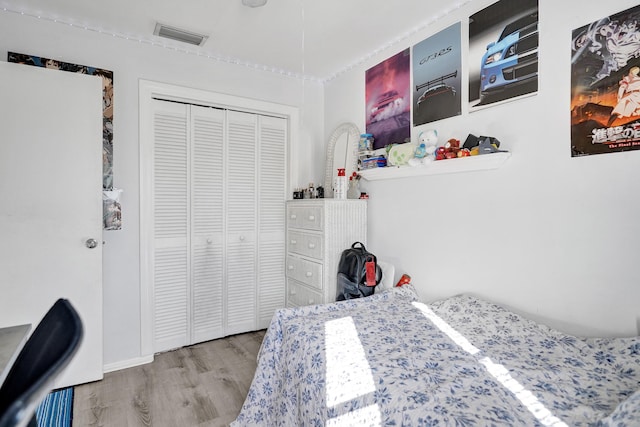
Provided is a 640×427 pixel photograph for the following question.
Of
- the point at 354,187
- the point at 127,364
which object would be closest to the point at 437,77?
the point at 354,187

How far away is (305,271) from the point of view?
2.79 m

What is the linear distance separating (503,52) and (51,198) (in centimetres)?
288

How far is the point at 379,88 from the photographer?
106 inches

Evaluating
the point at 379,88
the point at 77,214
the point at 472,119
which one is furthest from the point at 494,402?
the point at 77,214

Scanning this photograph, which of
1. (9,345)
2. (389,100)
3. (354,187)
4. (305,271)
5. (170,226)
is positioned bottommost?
(305,271)

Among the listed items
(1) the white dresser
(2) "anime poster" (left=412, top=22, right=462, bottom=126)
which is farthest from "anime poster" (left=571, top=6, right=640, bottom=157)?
(1) the white dresser

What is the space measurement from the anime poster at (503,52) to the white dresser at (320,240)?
117 centimetres

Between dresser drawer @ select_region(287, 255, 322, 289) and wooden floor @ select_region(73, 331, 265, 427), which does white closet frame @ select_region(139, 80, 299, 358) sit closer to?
wooden floor @ select_region(73, 331, 265, 427)

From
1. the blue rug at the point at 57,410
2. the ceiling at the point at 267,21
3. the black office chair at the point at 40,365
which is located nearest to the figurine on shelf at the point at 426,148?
the ceiling at the point at 267,21

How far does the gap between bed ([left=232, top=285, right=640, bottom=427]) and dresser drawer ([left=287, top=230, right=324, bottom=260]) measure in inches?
26.8

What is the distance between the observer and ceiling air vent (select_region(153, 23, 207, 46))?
2.38 m

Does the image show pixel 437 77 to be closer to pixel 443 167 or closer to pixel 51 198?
pixel 443 167

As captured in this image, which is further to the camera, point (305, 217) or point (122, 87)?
point (305, 217)

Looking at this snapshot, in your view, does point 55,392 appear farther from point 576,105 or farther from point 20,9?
point 576,105
